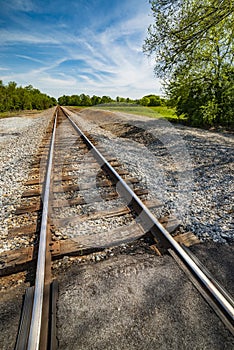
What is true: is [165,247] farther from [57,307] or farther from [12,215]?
[12,215]

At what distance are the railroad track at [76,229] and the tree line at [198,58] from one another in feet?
21.1

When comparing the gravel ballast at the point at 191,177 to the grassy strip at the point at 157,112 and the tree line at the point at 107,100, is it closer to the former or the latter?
the grassy strip at the point at 157,112

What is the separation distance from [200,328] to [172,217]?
5.27 feet

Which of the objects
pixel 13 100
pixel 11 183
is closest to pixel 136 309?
pixel 11 183

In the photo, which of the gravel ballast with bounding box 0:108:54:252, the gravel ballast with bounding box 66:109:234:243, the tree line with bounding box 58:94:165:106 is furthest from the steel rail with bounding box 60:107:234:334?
the tree line with bounding box 58:94:165:106

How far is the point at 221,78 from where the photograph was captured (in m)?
11.5

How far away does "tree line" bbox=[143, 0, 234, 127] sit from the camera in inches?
302

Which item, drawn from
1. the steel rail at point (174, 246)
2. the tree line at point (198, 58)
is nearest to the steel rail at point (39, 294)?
the steel rail at point (174, 246)

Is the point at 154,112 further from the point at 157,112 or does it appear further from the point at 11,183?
the point at 11,183

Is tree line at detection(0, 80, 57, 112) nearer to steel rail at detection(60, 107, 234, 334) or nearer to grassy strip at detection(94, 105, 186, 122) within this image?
grassy strip at detection(94, 105, 186, 122)

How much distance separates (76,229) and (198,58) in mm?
10931

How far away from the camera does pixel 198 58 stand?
10.4m

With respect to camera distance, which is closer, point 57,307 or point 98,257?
point 57,307

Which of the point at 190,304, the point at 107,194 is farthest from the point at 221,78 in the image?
the point at 190,304
